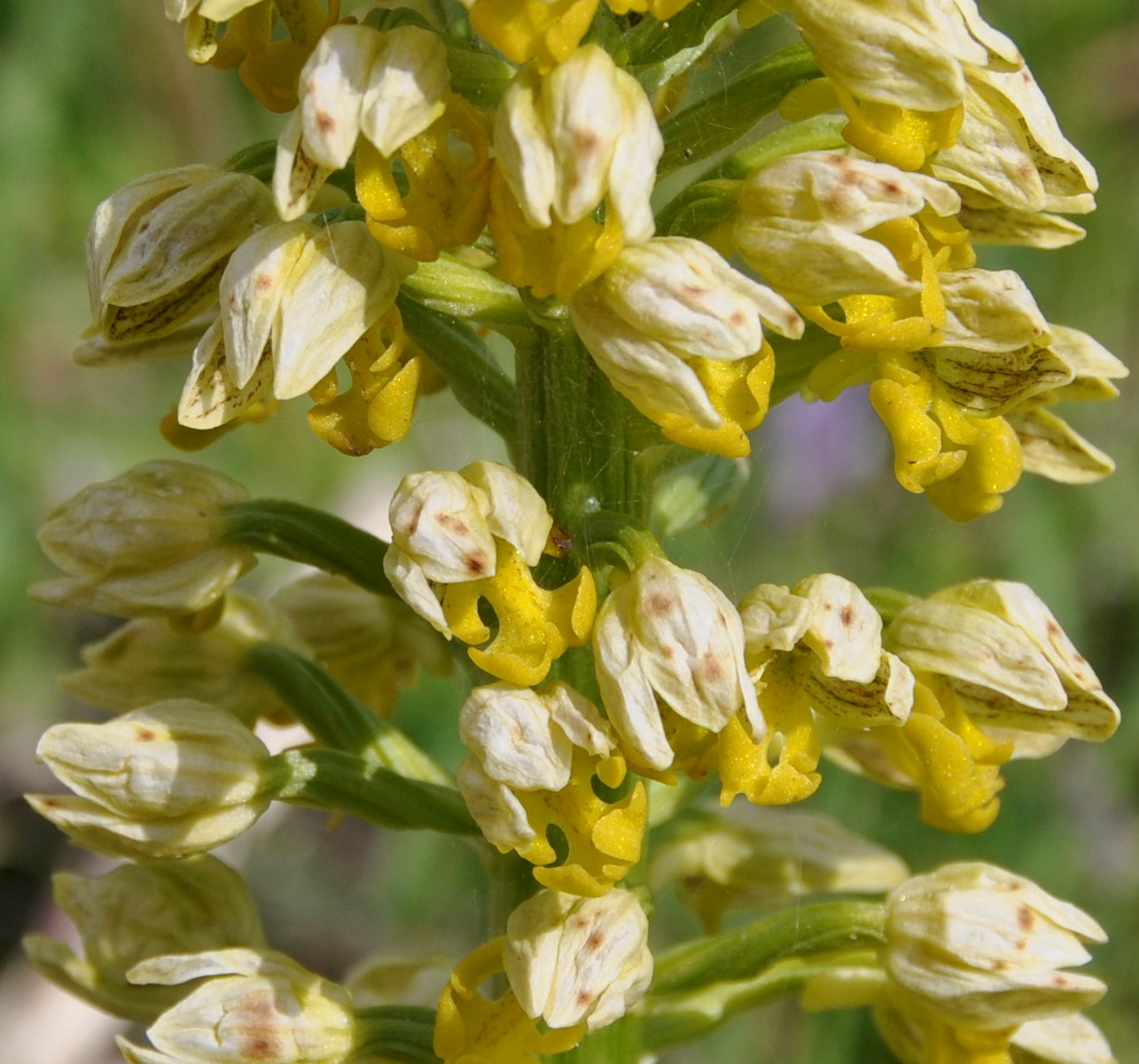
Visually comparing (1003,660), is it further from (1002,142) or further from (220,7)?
(220,7)

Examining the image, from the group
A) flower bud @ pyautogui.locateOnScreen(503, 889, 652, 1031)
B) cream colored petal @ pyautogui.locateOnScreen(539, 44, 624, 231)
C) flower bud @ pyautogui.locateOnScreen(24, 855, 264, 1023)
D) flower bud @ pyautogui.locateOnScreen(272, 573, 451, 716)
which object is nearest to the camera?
cream colored petal @ pyautogui.locateOnScreen(539, 44, 624, 231)

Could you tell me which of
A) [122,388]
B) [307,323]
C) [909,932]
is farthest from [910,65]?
[122,388]

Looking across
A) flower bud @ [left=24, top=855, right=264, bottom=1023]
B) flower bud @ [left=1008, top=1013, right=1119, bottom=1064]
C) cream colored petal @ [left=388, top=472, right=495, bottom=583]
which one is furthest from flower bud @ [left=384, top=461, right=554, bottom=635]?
flower bud @ [left=1008, top=1013, right=1119, bottom=1064]

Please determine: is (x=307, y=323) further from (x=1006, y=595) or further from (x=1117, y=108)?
(x=1117, y=108)

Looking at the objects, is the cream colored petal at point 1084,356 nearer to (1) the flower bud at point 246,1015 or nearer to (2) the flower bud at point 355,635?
(2) the flower bud at point 355,635

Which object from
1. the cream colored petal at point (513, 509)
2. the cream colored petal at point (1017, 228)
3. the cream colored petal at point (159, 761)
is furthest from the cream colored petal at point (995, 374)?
the cream colored petal at point (159, 761)

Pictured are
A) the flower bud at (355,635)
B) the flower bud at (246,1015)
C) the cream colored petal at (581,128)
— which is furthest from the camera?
the flower bud at (355,635)

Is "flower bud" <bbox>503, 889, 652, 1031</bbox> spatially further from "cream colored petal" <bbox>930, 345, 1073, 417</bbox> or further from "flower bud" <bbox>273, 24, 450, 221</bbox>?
"flower bud" <bbox>273, 24, 450, 221</bbox>
